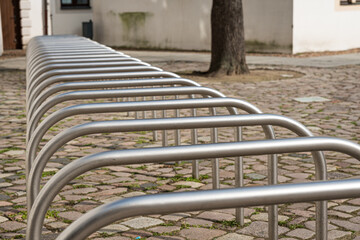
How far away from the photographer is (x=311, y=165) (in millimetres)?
5008

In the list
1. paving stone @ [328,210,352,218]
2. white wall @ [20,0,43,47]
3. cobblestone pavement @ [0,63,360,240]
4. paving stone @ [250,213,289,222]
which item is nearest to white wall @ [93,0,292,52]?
white wall @ [20,0,43,47]

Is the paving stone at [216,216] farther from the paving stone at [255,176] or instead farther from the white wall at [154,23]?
the white wall at [154,23]

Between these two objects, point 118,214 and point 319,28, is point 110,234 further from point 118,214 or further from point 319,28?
point 319,28

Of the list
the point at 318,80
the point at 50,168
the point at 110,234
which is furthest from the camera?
the point at 318,80

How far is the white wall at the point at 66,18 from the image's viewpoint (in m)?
24.6

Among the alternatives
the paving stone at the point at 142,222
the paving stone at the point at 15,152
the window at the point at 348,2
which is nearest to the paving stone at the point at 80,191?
the paving stone at the point at 142,222

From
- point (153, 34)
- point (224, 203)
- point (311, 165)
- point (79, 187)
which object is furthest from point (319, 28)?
point (224, 203)

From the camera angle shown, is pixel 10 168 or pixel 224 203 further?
pixel 10 168

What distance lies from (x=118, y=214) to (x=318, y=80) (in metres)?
9.95

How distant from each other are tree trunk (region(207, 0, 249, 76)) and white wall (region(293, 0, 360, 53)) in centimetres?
550

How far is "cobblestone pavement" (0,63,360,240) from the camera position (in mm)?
3521

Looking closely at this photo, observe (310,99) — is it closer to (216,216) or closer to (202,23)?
(216,216)

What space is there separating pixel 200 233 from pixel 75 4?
74.9 feet

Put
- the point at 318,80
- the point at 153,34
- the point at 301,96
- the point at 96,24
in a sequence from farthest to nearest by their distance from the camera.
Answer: the point at 96,24, the point at 153,34, the point at 318,80, the point at 301,96
